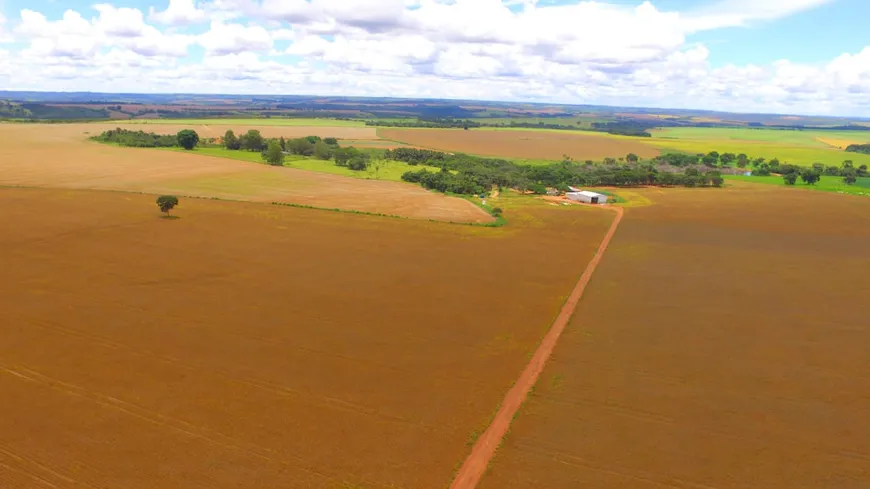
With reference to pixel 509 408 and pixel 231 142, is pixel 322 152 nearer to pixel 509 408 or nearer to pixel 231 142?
pixel 231 142

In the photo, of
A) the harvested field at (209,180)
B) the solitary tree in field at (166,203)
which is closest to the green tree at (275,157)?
the harvested field at (209,180)

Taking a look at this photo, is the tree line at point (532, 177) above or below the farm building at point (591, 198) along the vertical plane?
above

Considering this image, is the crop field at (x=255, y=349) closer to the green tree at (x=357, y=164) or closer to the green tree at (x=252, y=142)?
the green tree at (x=357, y=164)

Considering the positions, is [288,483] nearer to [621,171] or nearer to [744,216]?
[744,216]

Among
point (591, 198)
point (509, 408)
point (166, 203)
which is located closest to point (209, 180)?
point (166, 203)

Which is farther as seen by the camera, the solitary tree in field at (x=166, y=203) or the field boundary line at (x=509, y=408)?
the solitary tree in field at (x=166, y=203)

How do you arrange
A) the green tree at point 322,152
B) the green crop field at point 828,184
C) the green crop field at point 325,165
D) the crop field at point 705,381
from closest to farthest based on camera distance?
the crop field at point 705,381
the green crop field at point 828,184
the green crop field at point 325,165
the green tree at point 322,152
